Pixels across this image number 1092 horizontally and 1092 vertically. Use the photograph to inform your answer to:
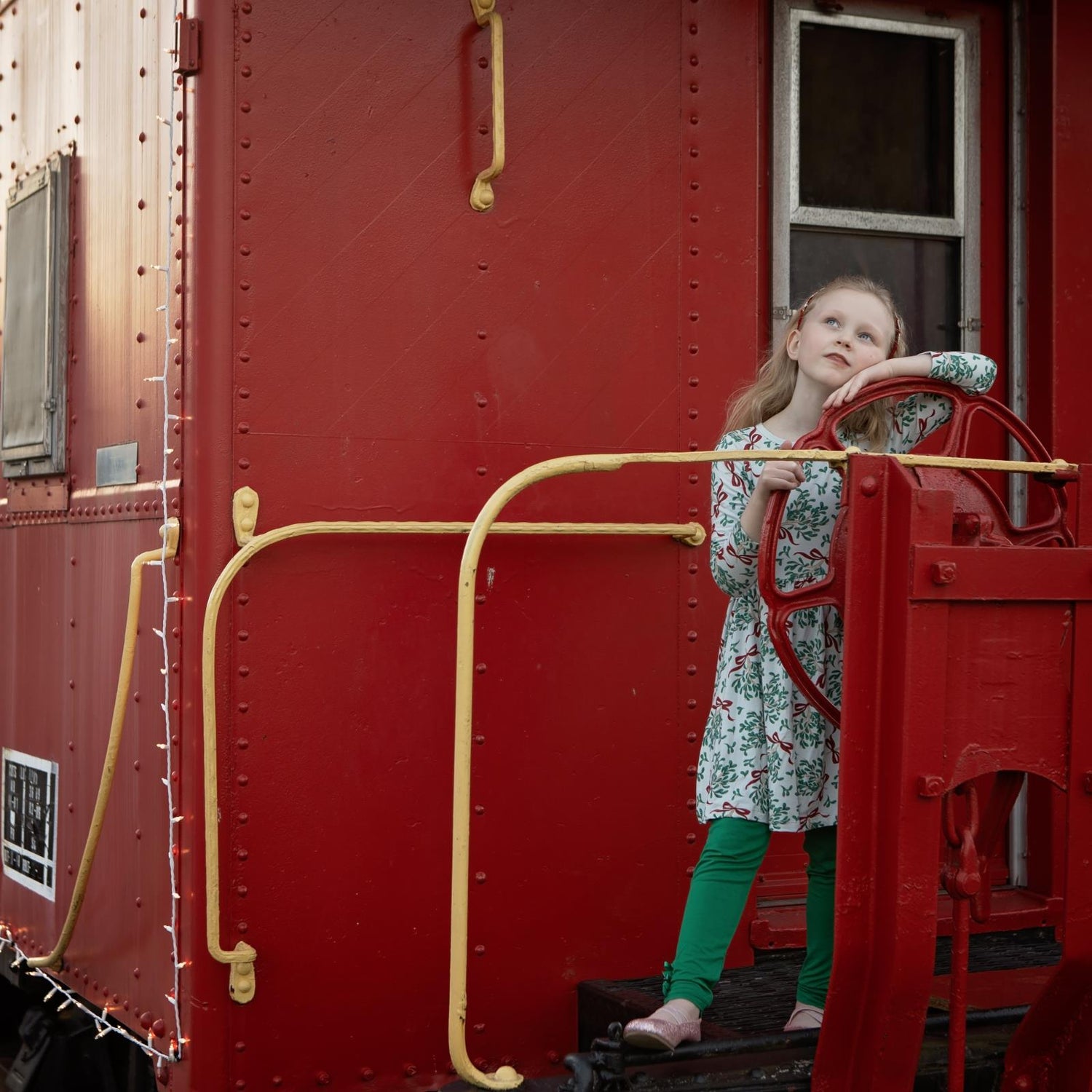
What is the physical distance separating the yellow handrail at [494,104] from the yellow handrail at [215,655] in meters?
0.75

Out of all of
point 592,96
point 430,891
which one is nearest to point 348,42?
point 592,96

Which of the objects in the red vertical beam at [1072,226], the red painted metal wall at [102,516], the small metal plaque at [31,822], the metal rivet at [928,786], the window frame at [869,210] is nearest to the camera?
the metal rivet at [928,786]

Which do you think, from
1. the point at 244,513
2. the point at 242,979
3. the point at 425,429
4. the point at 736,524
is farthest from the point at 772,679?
the point at 242,979

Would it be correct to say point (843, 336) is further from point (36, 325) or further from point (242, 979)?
point (36, 325)

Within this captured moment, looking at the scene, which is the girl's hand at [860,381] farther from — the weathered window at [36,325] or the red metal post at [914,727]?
the weathered window at [36,325]

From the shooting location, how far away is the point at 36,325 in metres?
4.24

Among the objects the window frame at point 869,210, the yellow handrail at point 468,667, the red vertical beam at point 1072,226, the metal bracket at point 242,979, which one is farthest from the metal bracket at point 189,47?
the red vertical beam at point 1072,226

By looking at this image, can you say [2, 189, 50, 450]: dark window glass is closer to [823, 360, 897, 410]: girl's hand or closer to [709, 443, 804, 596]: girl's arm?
[709, 443, 804, 596]: girl's arm

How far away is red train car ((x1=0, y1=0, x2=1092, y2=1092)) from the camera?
10.9 feet

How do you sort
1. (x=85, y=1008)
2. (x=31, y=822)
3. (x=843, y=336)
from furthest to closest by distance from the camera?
(x=31, y=822) → (x=85, y=1008) → (x=843, y=336)

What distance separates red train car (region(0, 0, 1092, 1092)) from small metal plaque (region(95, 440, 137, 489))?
0.02 meters

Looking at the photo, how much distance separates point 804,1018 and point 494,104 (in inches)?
80.3

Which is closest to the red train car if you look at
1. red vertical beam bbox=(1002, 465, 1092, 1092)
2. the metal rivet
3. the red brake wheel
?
the red brake wheel

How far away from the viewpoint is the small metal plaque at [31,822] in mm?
4191
